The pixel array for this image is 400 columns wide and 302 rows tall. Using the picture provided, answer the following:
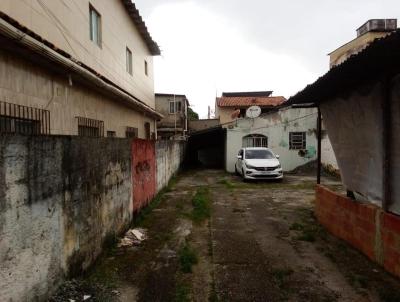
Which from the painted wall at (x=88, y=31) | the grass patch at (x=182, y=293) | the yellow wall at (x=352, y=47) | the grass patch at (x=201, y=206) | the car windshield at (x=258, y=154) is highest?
the yellow wall at (x=352, y=47)

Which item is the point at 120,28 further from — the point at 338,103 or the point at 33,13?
the point at 338,103

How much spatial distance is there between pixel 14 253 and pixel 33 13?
17.0 feet

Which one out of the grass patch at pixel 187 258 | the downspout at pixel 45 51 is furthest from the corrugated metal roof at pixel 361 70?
the downspout at pixel 45 51

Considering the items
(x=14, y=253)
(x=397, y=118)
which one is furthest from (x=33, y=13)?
(x=397, y=118)

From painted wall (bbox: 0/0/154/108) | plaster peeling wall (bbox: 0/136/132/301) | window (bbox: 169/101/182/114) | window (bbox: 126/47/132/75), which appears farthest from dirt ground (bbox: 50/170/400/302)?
window (bbox: 169/101/182/114)

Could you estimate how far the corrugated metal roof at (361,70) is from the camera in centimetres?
379

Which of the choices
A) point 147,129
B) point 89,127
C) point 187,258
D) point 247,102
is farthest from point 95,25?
point 247,102

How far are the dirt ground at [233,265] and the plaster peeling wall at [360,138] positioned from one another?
1.18 metres

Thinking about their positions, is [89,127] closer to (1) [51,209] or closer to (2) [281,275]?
(1) [51,209]

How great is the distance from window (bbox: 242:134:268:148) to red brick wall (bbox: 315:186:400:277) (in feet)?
43.3

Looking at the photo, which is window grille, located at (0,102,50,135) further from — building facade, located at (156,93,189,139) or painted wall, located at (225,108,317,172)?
building facade, located at (156,93,189,139)

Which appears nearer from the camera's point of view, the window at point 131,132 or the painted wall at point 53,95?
the painted wall at point 53,95

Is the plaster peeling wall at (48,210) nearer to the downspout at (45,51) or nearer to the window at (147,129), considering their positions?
the downspout at (45,51)

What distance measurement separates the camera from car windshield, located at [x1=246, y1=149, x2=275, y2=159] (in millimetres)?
17094
